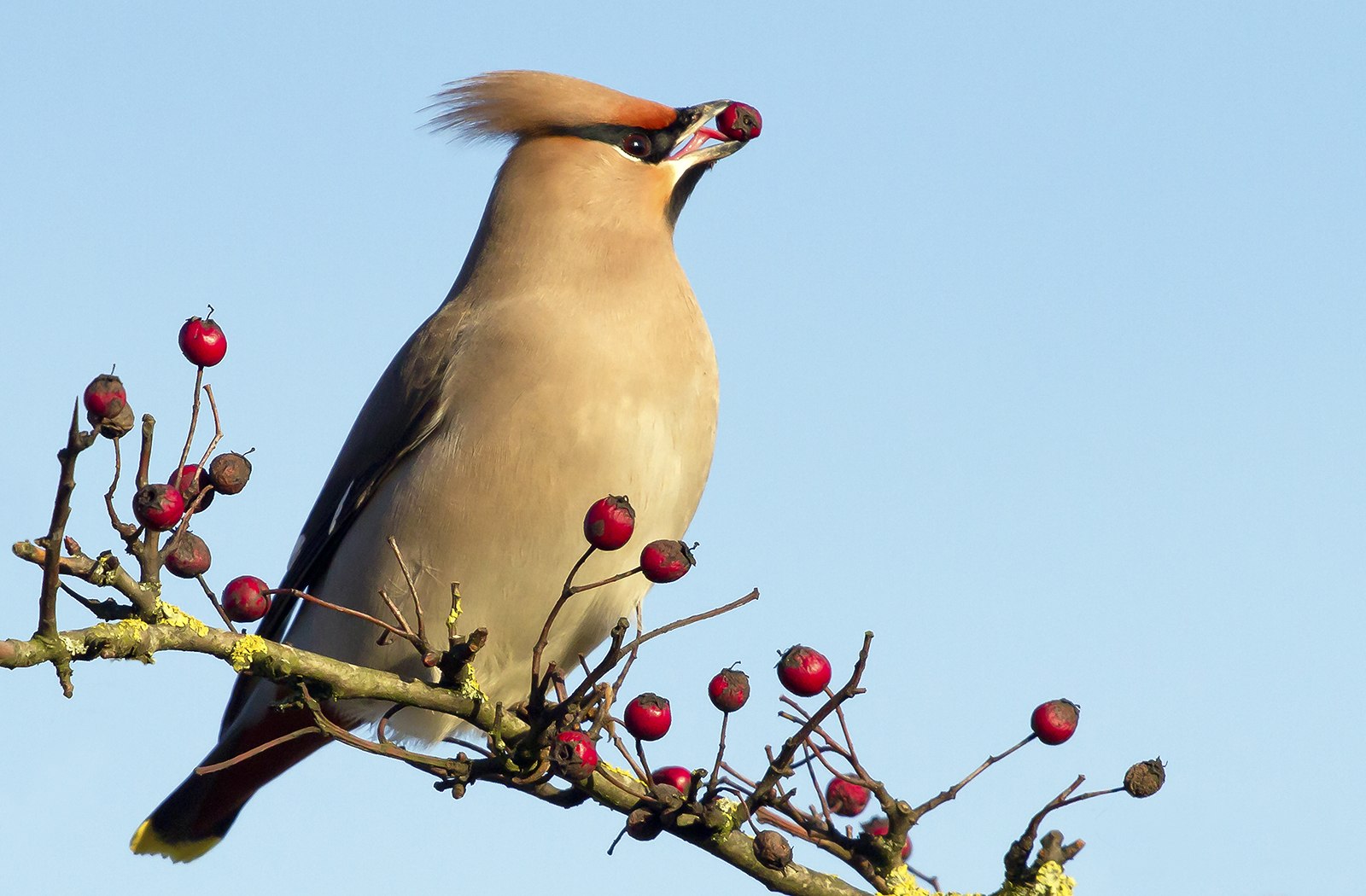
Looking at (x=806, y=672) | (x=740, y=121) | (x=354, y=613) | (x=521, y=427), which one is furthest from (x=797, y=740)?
(x=740, y=121)

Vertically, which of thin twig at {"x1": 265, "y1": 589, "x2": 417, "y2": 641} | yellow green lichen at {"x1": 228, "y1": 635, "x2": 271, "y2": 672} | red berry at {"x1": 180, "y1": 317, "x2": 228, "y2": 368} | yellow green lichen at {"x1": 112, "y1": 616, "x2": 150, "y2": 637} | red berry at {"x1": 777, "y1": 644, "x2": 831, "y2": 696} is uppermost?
red berry at {"x1": 180, "y1": 317, "x2": 228, "y2": 368}

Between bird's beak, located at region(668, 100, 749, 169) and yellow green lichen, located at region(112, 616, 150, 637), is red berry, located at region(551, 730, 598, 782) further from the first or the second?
bird's beak, located at region(668, 100, 749, 169)

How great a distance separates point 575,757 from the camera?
2.76 m

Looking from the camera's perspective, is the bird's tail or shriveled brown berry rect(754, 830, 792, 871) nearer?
shriveled brown berry rect(754, 830, 792, 871)

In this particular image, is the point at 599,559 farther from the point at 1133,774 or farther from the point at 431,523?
the point at 1133,774

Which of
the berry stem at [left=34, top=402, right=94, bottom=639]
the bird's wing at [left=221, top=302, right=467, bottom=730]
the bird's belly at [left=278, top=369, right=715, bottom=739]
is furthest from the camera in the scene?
the bird's wing at [left=221, top=302, right=467, bottom=730]

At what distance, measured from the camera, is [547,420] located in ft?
12.4

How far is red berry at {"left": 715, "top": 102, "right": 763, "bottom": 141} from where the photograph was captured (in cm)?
433

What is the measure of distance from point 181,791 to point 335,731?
2058 mm

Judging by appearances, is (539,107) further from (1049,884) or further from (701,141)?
(1049,884)

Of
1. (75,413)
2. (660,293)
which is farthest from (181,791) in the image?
(75,413)

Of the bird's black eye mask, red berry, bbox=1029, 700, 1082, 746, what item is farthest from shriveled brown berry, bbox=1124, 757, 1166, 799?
the bird's black eye mask

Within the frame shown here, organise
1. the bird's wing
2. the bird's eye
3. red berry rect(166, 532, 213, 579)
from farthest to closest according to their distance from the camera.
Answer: the bird's eye → the bird's wing → red berry rect(166, 532, 213, 579)

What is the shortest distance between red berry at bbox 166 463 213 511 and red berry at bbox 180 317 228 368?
0.60 ft
